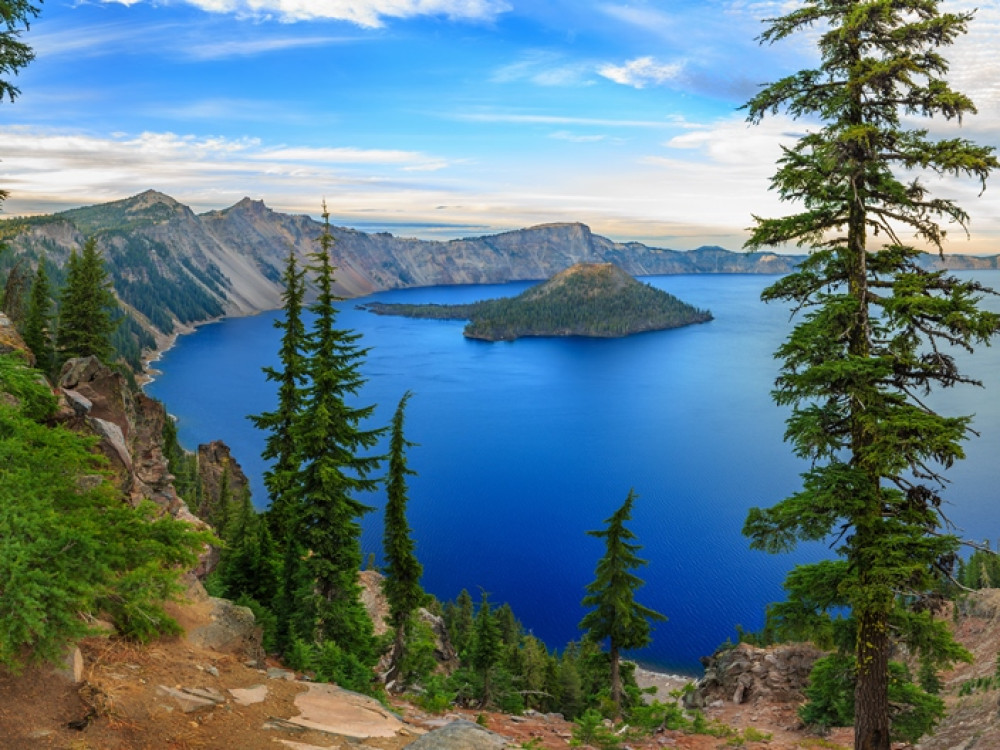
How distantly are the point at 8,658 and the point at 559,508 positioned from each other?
280 feet

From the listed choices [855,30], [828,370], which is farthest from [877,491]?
[855,30]

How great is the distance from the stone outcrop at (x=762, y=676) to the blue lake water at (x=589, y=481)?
32378 millimetres

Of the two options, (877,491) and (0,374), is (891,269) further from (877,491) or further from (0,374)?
(0,374)

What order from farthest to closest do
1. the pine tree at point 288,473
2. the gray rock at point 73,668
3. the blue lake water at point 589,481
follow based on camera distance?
the blue lake water at point 589,481 → the pine tree at point 288,473 → the gray rock at point 73,668

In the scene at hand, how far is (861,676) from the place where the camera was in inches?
544

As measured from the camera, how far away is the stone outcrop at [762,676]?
30.8m

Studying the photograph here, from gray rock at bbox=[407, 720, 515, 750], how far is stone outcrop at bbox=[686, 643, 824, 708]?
2527 centimetres

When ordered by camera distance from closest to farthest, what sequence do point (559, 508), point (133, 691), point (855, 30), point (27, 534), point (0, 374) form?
point (27, 534) < point (133, 691) < point (0, 374) < point (855, 30) < point (559, 508)

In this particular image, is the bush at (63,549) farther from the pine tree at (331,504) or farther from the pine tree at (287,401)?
the pine tree at (287,401)

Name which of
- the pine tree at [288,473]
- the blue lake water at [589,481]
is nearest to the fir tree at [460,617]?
the blue lake water at [589,481]

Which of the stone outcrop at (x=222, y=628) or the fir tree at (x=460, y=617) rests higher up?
the stone outcrop at (x=222, y=628)

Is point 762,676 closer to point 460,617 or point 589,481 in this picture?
point 460,617

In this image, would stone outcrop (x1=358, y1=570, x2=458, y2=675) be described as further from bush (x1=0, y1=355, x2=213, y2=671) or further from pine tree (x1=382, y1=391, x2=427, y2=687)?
bush (x1=0, y1=355, x2=213, y2=671)

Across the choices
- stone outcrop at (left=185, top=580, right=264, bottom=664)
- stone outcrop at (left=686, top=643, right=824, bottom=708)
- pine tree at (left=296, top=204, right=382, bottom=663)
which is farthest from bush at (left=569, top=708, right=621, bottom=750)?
stone outcrop at (left=686, top=643, right=824, bottom=708)
